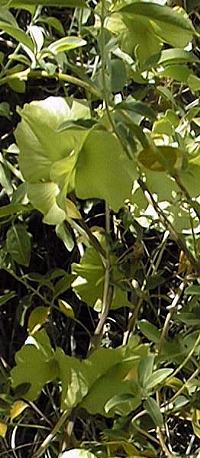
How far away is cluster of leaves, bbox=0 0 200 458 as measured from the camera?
1.81ft

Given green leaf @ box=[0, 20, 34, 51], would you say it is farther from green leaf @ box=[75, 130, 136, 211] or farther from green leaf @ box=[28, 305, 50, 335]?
green leaf @ box=[28, 305, 50, 335]

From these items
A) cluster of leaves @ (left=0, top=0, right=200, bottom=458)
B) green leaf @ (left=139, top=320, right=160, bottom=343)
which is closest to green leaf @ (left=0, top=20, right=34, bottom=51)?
cluster of leaves @ (left=0, top=0, right=200, bottom=458)

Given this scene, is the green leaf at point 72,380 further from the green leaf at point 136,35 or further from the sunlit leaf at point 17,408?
the green leaf at point 136,35

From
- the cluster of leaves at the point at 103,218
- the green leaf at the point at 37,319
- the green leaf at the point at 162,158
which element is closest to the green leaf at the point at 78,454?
the cluster of leaves at the point at 103,218

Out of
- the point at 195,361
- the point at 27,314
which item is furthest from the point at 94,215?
the point at 195,361

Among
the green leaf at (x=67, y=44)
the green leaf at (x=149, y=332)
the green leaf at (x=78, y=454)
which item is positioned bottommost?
the green leaf at (x=78, y=454)

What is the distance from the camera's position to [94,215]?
88cm

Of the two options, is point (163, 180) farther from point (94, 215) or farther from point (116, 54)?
point (94, 215)

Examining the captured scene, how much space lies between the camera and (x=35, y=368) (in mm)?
690

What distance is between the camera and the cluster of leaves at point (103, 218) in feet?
1.81

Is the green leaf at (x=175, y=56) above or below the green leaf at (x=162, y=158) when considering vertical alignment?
above

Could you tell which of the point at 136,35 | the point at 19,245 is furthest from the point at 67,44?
the point at 19,245

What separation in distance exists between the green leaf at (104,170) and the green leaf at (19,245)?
0.18 metres

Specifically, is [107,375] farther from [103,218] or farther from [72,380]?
[103,218]
